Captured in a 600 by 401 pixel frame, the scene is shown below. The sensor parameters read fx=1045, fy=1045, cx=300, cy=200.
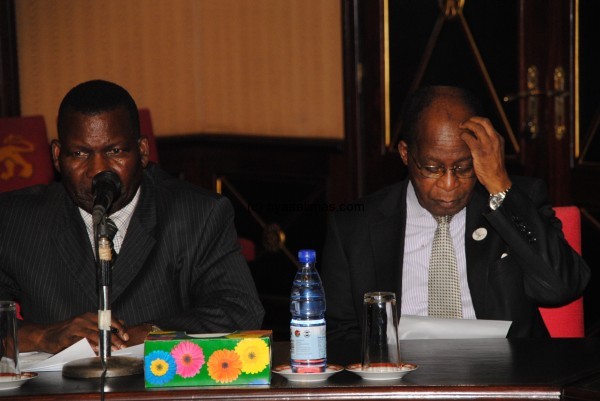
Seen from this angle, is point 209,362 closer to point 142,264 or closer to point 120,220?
point 142,264

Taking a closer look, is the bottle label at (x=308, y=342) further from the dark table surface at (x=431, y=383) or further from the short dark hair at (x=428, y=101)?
the short dark hair at (x=428, y=101)

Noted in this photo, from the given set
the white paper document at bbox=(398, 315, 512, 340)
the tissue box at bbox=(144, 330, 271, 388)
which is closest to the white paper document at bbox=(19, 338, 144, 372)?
the tissue box at bbox=(144, 330, 271, 388)

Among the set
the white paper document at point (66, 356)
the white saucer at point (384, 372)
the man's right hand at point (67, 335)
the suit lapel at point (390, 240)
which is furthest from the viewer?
the suit lapel at point (390, 240)

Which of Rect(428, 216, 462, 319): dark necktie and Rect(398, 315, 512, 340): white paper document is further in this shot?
Rect(428, 216, 462, 319): dark necktie

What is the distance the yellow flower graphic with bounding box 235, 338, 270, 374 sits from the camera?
2033 mm

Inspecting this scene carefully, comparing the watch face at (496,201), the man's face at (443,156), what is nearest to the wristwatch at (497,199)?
the watch face at (496,201)

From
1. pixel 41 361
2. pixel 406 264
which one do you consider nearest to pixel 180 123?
pixel 406 264

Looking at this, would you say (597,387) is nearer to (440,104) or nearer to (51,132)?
(440,104)

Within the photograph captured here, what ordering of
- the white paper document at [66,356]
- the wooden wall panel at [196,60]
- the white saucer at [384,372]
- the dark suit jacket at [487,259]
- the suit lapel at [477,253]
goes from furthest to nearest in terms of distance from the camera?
the wooden wall panel at [196,60] → the suit lapel at [477,253] → the dark suit jacket at [487,259] → the white paper document at [66,356] → the white saucer at [384,372]

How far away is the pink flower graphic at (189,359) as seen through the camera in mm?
2037

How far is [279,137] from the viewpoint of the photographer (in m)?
6.19

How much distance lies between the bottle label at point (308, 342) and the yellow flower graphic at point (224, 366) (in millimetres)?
130

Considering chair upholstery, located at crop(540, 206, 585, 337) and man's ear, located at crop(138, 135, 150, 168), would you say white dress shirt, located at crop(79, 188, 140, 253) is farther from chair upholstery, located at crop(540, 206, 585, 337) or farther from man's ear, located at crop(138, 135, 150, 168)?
chair upholstery, located at crop(540, 206, 585, 337)

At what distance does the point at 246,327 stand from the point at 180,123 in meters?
3.95
